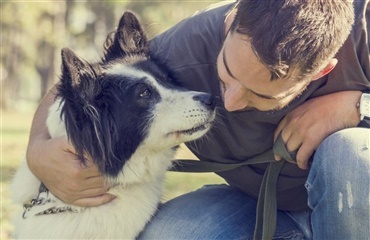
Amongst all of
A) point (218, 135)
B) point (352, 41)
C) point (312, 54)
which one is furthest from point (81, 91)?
point (352, 41)

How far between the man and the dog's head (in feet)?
0.31

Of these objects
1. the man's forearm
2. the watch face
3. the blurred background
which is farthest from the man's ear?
the blurred background

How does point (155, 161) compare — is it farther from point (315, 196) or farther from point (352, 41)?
point (352, 41)

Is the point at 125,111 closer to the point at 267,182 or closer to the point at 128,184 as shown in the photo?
the point at 128,184

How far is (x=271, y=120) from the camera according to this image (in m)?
2.59

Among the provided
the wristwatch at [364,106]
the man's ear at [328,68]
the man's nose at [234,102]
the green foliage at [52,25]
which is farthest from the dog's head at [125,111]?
the green foliage at [52,25]

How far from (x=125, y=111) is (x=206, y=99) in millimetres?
380

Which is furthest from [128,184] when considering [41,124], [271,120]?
[271,120]

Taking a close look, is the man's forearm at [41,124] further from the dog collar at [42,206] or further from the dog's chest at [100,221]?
the dog's chest at [100,221]

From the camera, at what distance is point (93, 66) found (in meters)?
2.58

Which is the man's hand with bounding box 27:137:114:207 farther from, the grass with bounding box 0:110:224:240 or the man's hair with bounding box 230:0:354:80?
the man's hair with bounding box 230:0:354:80

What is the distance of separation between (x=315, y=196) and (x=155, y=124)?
2.51 ft

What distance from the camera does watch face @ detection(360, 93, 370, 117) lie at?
2434 millimetres

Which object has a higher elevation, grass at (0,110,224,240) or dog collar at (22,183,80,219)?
dog collar at (22,183,80,219)
